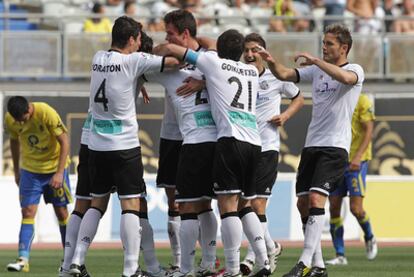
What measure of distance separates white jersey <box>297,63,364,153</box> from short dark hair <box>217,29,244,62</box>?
1412 millimetres

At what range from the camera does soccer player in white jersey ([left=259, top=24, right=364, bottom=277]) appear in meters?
12.5

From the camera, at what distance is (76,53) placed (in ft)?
77.8

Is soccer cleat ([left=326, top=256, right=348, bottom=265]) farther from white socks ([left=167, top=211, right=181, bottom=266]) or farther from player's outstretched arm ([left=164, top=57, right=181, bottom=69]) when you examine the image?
player's outstretched arm ([left=164, top=57, right=181, bottom=69])

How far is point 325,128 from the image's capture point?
12742 millimetres

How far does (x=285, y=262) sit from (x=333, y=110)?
350 cm

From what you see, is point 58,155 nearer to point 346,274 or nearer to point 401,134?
point 346,274

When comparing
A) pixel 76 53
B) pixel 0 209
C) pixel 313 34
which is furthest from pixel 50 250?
pixel 313 34

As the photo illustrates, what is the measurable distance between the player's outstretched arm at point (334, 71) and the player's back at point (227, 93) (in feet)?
2.36

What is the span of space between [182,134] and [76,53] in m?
12.1

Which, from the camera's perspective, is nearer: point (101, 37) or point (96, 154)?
point (96, 154)

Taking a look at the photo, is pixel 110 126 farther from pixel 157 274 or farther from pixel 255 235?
pixel 255 235

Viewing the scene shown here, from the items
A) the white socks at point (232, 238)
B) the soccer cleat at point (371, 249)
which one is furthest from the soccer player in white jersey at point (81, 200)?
the soccer cleat at point (371, 249)

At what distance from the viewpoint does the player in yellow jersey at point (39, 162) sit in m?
14.6

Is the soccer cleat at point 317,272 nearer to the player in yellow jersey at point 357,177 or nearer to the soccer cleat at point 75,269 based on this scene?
the soccer cleat at point 75,269
